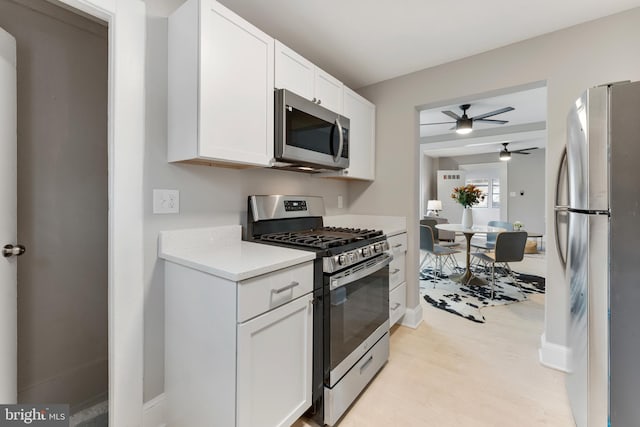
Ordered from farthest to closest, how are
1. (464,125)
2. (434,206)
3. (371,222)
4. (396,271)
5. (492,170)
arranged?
(492,170) < (434,206) < (464,125) < (371,222) < (396,271)

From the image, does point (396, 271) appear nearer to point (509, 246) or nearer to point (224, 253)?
point (224, 253)

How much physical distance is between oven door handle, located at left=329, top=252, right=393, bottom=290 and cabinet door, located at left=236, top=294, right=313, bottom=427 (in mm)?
155

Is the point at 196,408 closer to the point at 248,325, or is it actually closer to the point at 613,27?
the point at 248,325

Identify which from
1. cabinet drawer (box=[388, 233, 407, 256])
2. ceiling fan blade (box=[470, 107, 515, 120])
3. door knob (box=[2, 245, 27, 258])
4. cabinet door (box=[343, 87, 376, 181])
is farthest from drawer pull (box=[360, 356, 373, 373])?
ceiling fan blade (box=[470, 107, 515, 120])

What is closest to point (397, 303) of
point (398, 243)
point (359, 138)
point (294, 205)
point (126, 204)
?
point (398, 243)

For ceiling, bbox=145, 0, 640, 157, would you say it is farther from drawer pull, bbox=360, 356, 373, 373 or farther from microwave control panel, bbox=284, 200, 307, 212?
drawer pull, bbox=360, 356, 373, 373

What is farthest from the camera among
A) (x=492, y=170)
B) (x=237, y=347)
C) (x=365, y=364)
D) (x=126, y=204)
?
(x=492, y=170)

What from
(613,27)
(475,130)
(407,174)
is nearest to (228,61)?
(407,174)

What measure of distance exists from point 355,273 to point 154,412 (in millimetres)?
1264

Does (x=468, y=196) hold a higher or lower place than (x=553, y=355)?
higher

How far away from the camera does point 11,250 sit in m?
1.26

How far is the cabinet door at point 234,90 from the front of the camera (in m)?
1.33

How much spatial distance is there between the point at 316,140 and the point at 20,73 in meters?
1.56

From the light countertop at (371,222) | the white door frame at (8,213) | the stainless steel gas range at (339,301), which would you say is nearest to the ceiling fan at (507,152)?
the light countertop at (371,222)
